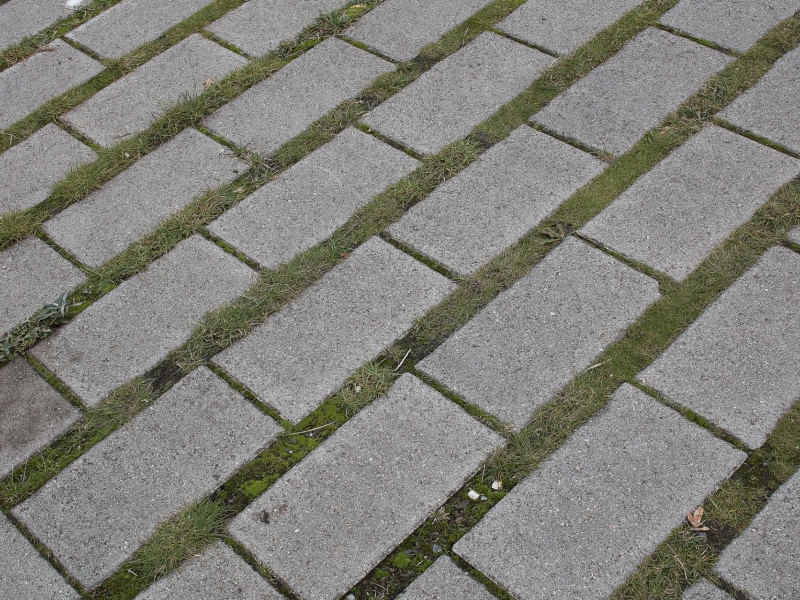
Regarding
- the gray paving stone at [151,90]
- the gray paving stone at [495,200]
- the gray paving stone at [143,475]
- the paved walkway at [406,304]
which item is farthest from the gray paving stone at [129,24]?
the gray paving stone at [143,475]

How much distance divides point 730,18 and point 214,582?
3024mm

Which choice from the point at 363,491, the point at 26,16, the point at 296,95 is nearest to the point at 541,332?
the point at 363,491

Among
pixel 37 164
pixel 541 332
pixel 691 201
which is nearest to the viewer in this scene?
pixel 541 332

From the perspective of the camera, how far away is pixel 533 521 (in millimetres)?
2057

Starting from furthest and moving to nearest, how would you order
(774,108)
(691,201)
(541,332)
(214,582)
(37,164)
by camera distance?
(37,164), (774,108), (691,201), (541,332), (214,582)

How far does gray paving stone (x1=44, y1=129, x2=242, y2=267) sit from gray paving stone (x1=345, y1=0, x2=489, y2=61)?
2.90ft

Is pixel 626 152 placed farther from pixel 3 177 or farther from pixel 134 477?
pixel 3 177

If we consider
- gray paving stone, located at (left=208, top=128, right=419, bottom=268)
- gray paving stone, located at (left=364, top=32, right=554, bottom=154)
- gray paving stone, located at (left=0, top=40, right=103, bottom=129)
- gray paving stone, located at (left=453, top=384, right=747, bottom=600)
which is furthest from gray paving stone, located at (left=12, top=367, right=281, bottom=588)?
gray paving stone, located at (left=0, top=40, right=103, bottom=129)

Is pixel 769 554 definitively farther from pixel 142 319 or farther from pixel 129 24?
pixel 129 24

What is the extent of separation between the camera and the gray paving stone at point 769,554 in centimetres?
190

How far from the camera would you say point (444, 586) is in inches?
77.5

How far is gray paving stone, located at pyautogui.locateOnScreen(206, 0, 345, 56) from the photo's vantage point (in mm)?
3619

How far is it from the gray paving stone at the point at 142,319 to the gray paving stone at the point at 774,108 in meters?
1.89

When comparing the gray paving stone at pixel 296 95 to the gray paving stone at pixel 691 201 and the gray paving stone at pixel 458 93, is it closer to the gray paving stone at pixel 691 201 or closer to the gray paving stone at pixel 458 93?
the gray paving stone at pixel 458 93
